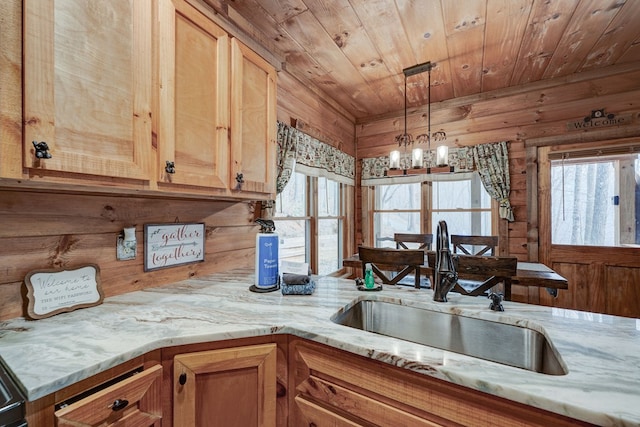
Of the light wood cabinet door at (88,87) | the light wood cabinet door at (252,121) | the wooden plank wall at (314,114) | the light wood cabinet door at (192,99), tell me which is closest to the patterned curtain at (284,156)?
the wooden plank wall at (314,114)

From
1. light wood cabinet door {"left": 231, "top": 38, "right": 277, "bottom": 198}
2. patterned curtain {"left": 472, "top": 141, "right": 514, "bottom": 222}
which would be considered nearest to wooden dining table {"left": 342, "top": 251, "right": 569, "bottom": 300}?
patterned curtain {"left": 472, "top": 141, "right": 514, "bottom": 222}

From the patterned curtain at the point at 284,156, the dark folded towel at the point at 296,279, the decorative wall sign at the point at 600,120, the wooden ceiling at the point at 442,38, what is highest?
the wooden ceiling at the point at 442,38

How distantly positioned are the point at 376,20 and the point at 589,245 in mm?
2960

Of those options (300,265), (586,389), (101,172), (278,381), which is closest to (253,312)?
(278,381)

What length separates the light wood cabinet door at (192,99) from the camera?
1131mm

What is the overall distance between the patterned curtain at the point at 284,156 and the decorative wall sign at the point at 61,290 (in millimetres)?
1355

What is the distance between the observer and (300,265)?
1.56 m

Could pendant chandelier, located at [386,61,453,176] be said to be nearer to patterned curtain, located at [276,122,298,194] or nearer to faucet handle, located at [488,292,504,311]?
patterned curtain, located at [276,122,298,194]

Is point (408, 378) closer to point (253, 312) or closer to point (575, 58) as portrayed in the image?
point (253, 312)

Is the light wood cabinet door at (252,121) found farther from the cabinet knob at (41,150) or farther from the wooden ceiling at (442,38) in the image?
the cabinet knob at (41,150)

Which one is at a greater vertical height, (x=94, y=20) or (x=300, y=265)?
(x=94, y=20)

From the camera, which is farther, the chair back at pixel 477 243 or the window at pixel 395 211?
the window at pixel 395 211

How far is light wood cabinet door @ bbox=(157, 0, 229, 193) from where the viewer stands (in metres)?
1.13

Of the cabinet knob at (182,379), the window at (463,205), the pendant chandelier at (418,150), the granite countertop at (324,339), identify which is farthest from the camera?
the window at (463,205)
